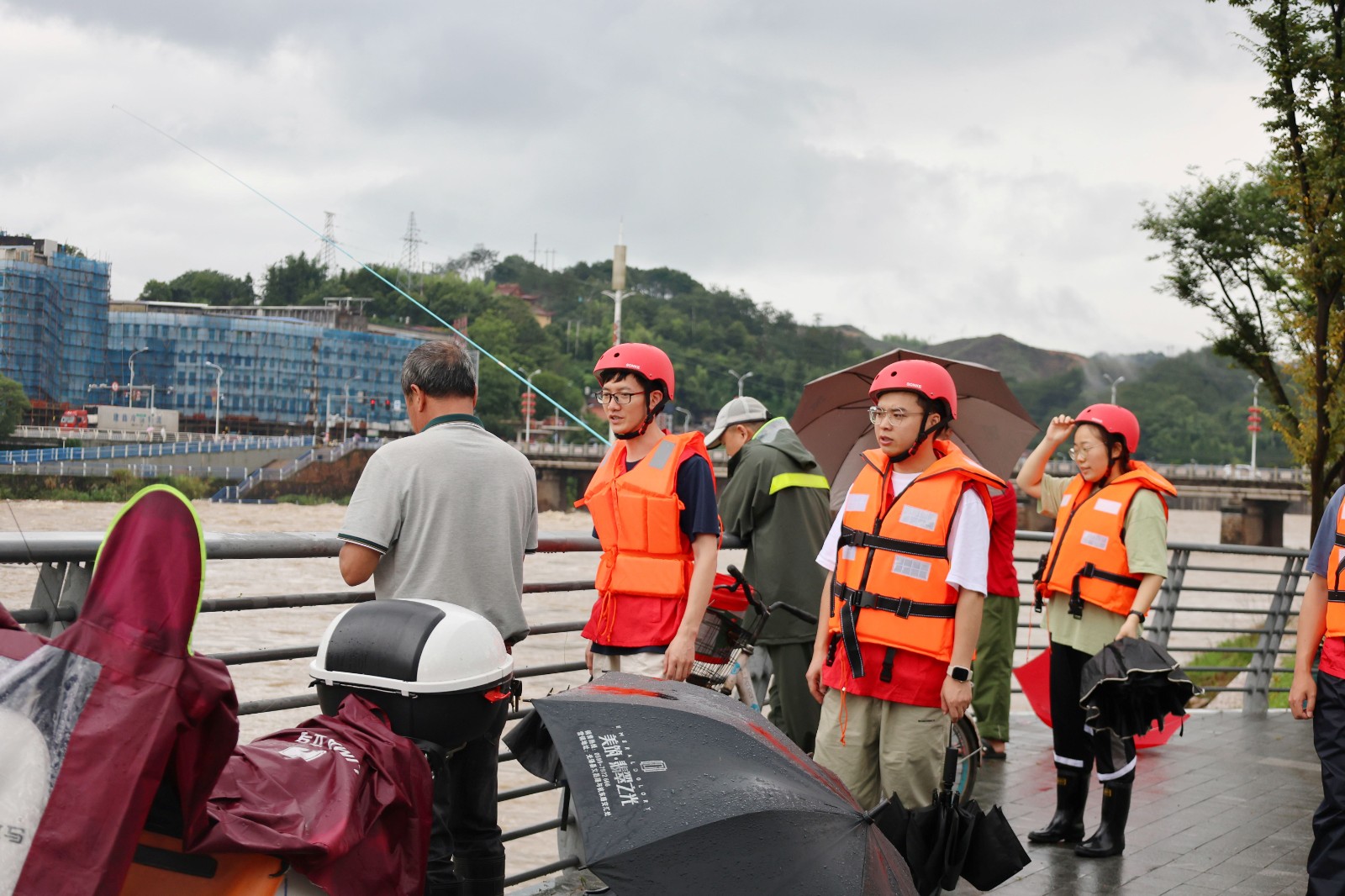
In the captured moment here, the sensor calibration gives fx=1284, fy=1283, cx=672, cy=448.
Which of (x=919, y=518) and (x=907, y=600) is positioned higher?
(x=919, y=518)

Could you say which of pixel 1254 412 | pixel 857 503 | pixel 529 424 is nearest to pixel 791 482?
pixel 857 503

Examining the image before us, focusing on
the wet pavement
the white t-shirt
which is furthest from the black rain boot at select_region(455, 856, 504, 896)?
the white t-shirt

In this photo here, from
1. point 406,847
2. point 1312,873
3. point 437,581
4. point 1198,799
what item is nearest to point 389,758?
point 406,847

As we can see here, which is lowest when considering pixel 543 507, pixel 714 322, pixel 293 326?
pixel 543 507

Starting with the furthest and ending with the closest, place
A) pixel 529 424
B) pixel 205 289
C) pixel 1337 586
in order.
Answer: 1. pixel 529 424
2. pixel 205 289
3. pixel 1337 586

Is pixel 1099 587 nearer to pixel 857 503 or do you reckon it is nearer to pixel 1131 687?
pixel 1131 687

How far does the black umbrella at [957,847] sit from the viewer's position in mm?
3174

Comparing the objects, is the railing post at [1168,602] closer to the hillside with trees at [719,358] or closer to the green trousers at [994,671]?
the green trousers at [994,671]

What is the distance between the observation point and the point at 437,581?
3475 millimetres

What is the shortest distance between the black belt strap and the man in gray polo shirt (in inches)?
45.8

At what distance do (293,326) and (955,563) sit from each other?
16.9 metres

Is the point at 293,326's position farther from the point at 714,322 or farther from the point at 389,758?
the point at 714,322

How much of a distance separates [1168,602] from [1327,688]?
501 cm

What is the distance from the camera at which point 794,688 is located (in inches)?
233
